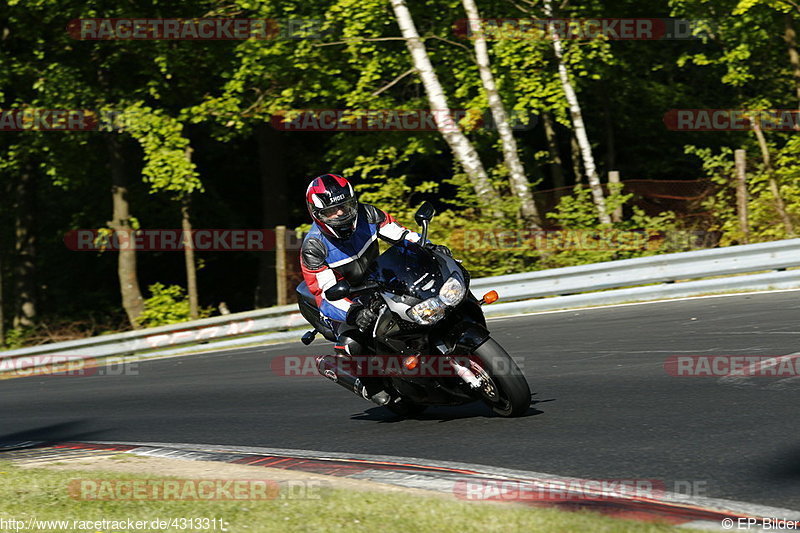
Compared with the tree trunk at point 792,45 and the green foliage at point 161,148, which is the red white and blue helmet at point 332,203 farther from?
the tree trunk at point 792,45

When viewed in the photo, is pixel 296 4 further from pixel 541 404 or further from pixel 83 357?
pixel 541 404

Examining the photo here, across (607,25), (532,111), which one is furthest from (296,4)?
(607,25)

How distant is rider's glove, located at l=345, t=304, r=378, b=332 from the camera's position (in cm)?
726

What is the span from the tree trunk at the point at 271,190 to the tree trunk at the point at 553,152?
700cm

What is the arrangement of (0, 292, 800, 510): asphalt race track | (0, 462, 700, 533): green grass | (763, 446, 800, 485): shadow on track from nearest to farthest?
(0, 462, 700, 533): green grass → (763, 446, 800, 485): shadow on track → (0, 292, 800, 510): asphalt race track

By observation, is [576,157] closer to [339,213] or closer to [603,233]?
[603,233]

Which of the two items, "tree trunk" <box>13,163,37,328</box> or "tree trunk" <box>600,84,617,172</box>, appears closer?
"tree trunk" <box>600,84,617,172</box>

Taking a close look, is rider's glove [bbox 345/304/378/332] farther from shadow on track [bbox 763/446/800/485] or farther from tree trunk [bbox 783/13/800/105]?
tree trunk [bbox 783/13/800/105]

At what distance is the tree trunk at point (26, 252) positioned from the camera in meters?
29.6

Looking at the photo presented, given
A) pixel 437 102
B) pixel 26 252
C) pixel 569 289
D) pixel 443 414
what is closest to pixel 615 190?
pixel 569 289

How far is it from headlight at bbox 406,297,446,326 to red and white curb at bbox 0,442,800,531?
97cm

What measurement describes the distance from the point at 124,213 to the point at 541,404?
18.8 meters

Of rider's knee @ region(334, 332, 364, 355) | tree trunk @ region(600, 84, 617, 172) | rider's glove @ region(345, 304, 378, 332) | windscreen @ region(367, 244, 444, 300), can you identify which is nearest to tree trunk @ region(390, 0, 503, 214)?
tree trunk @ region(600, 84, 617, 172)

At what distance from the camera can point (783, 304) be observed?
11.4 m
